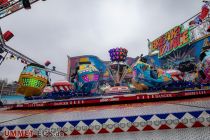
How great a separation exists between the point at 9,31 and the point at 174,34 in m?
18.8

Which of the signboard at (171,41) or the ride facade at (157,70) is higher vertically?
the signboard at (171,41)

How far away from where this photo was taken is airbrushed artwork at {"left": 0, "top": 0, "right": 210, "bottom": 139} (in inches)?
166

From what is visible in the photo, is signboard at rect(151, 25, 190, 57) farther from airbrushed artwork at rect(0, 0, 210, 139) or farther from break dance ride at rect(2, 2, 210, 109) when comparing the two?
break dance ride at rect(2, 2, 210, 109)

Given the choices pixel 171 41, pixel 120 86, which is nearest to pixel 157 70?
pixel 120 86

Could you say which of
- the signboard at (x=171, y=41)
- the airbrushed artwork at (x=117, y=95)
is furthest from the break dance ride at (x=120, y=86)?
the signboard at (x=171, y=41)

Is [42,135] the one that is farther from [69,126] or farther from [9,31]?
[9,31]

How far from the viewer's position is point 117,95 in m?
7.88

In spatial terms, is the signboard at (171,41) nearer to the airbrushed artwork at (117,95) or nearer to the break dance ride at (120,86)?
the airbrushed artwork at (117,95)

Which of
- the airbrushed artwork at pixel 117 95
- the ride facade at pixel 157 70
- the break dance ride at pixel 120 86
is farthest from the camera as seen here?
the ride facade at pixel 157 70

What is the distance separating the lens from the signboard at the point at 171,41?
24.4 meters

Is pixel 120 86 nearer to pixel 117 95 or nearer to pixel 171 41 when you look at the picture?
pixel 117 95

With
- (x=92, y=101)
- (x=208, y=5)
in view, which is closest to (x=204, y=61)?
(x=92, y=101)

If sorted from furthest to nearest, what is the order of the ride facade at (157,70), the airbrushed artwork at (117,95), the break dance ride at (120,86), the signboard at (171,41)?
the signboard at (171,41) → the ride facade at (157,70) → the break dance ride at (120,86) → the airbrushed artwork at (117,95)

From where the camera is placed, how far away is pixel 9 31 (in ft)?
43.8
